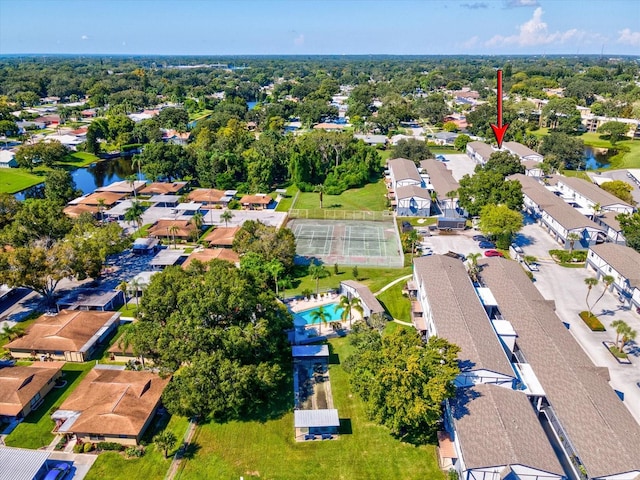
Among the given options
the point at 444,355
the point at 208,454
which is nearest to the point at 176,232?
the point at 208,454

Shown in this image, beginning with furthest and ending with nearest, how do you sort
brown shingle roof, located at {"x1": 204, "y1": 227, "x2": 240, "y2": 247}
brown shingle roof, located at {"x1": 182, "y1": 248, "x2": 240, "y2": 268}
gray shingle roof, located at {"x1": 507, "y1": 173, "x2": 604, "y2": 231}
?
gray shingle roof, located at {"x1": 507, "y1": 173, "x2": 604, "y2": 231} < brown shingle roof, located at {"x1": 204, "y1": 227, "x2": 240, "y2": 247} < brown shingle roof, located at {"x1": 182, "y1": 248, "x2": 240, "y2": 268}

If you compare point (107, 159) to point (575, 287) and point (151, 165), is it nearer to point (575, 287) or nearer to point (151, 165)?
point (151, 165)

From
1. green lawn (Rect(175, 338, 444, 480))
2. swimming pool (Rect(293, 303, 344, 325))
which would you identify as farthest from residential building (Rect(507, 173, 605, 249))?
green lawn (Rect(175, 338, 444, 480))

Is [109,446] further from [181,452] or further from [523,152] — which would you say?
[523,152]

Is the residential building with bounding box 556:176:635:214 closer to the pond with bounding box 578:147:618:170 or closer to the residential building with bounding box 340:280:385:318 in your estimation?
the pond with bounding box 578:147:618:170

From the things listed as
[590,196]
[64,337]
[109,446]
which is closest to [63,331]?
[64,337]

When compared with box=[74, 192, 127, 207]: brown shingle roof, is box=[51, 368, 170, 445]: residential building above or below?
below
